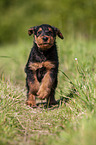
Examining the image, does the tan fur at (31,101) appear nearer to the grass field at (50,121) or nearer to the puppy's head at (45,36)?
the grass field at (50,121)

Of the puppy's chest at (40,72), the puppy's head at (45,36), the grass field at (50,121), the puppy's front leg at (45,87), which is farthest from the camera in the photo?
the puppy's chest at (40,72)

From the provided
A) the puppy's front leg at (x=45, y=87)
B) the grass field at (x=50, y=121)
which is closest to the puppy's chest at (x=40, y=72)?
the puppy's front leg at (x=45, y=87)

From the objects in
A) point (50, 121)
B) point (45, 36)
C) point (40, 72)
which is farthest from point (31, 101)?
point (45, 36)

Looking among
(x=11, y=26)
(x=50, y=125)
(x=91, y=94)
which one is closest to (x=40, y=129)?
(x=50, y=125)

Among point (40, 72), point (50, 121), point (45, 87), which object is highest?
point (40, 72)

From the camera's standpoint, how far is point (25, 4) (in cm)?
2592

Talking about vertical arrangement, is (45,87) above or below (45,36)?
below

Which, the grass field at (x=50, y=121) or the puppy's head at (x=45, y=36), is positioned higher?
the puppy's head at (x=45, y=36)

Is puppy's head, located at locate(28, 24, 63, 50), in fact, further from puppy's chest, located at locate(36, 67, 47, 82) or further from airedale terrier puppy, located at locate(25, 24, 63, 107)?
puppy's chest, located at locate(36, 67, 47, 82)

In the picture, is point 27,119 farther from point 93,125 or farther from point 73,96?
point 93,125

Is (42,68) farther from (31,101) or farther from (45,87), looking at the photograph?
(31,101)

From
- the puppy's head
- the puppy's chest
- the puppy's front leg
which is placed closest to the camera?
the puppy's head

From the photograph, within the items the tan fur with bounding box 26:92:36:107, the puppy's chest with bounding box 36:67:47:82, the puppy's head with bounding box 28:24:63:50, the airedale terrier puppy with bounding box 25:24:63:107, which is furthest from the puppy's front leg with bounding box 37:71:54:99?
the puppy's head with bounding box 28:24:63:50

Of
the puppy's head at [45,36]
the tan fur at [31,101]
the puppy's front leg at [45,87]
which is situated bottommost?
the tan fur at [31,101]
